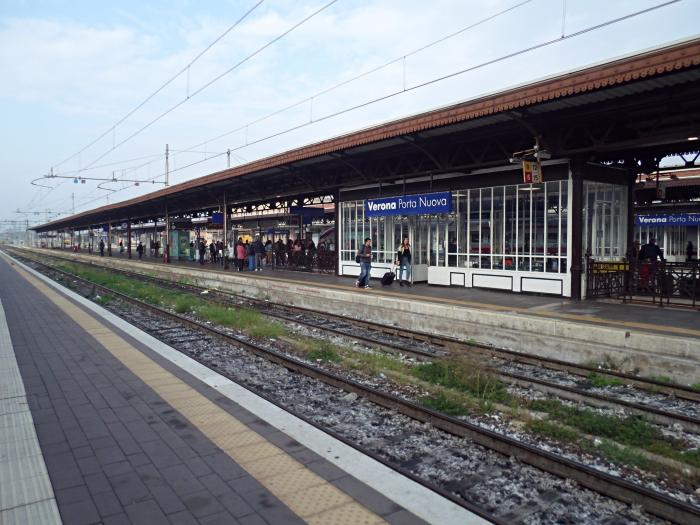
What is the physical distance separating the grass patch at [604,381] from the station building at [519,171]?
4.97 m

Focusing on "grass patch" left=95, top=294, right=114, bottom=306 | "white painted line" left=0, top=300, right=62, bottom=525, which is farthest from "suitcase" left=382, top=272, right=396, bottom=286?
"white painted line" left=0, top=300, right=62, bottom=525

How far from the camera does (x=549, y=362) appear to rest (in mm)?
8422

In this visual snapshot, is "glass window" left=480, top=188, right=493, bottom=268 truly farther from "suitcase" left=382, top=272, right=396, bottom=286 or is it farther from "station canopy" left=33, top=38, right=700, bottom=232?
"suitcase" left=382, top=272, right=396, bottom=286

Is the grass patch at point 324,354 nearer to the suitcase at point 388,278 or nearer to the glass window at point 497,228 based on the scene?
the glass window at point 497,228

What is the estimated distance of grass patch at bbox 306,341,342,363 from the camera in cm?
866

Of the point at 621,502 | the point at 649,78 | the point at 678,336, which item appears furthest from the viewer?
the point at 649,78

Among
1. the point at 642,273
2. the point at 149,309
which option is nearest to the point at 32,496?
the point at 149,309

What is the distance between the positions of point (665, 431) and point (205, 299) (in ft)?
48.5

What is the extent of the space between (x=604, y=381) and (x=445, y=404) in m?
3.01

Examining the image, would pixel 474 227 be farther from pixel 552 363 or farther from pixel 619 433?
pixel 619 433

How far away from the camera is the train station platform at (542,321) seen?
26.2 feet

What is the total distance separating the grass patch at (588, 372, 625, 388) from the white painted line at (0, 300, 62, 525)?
7035 mm

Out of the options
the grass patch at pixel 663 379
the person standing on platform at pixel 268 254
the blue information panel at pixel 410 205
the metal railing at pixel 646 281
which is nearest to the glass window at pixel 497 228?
the blue information panel at pixel 410 205

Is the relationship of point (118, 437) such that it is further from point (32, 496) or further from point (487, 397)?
point (487, 397)
